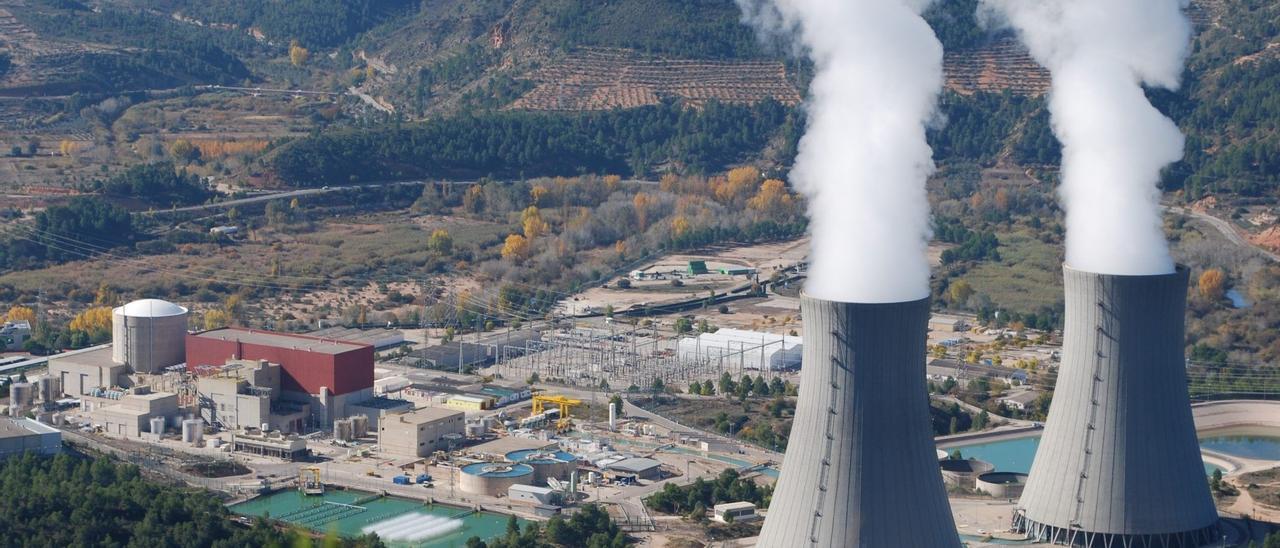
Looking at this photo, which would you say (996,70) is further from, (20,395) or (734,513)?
(734,513)

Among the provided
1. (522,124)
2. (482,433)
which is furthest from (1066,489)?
(522,124)

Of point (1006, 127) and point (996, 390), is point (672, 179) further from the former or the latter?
point (996, 390)

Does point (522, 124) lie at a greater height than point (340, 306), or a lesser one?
greater

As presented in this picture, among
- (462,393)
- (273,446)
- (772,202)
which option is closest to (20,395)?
(273,446)

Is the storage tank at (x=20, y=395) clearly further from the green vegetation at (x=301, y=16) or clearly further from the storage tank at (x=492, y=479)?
the green vegetation at (x=301, y=16)

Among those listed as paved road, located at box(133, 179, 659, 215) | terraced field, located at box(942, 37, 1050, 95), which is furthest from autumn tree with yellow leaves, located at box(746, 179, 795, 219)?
terraced field, located at box(942, 37, 1050, 95)

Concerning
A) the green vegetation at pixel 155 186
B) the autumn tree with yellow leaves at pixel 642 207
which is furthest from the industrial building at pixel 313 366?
the autumn tree with yellow leaves at pixel 642 207

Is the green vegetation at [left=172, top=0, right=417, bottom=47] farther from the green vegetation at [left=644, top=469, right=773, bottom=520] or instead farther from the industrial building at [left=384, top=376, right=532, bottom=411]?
the green vegetation at [left=644, top=469, right=773, bottom=520]
